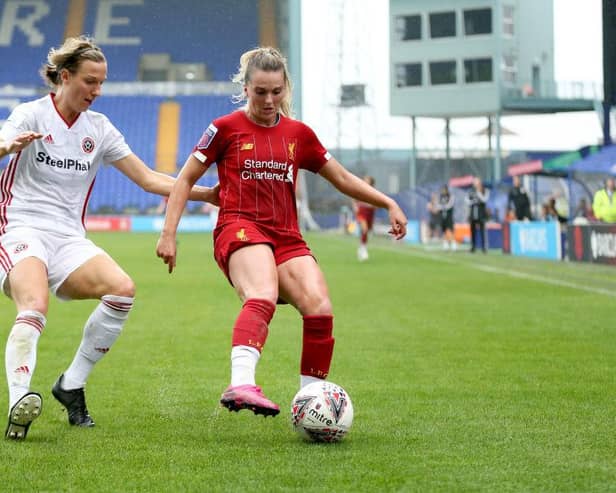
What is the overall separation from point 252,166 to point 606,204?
58.4ft

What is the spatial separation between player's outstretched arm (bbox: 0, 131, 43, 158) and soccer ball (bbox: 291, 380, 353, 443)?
1.78 meters

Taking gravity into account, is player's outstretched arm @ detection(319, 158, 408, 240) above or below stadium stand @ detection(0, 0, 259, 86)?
below

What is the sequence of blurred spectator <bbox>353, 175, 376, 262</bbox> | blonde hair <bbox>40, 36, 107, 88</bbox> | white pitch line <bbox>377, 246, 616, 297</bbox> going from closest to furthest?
blonde hair <bbox>40, 36, 107, 88</bbox>, white pitch line <bbox>377, 246, 616, 297</bbox>, blurred spectator <bbox>353, 175, 376, 262</bbox>

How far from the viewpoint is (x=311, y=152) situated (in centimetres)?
620

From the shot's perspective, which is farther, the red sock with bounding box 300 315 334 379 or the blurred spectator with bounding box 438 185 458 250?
the blurred spectator with bounding box 438 185 458 250

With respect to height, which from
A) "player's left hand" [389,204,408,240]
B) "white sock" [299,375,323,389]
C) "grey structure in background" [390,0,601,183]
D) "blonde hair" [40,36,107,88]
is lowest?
"white sock" [299,375,323,389]

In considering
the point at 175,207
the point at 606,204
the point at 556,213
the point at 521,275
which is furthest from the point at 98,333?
the point at 556,213

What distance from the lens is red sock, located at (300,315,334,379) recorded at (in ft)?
19.3

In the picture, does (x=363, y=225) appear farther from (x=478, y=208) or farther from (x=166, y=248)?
(x=166, y=248)

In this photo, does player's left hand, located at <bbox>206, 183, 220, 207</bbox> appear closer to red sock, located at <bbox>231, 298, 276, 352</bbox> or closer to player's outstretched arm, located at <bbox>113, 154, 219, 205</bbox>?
player's outstretched arm, located at <bbox>113, 154, 219, 205</bbox>

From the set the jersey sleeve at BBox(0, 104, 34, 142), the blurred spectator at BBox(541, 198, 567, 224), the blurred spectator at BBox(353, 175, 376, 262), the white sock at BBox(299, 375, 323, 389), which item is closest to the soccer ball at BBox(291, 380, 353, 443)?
the white sock at BBox(299, 375, 323, 389)

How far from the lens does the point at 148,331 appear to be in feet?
38.0

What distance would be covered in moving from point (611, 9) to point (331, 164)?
1280 cm

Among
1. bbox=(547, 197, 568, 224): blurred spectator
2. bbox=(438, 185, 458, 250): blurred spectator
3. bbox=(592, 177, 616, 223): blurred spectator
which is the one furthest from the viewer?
bbox=(438, 185, 458, 250): blurred spectator
